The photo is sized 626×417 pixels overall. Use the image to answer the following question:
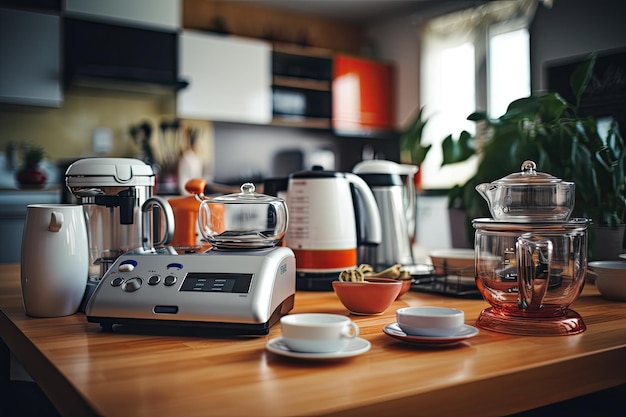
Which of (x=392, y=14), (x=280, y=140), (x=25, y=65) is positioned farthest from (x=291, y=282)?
(x=392, y=14)

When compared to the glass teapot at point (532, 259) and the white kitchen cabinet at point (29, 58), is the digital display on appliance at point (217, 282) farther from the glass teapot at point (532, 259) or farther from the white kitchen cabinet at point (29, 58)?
the white kitchen cabinet at point (29, 58)

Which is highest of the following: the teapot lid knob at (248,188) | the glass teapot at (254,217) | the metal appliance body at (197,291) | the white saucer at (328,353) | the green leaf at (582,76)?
the green leaf at (582,76)

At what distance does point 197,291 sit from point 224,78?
3.86 m

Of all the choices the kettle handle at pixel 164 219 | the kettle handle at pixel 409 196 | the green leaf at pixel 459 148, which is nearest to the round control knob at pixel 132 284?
the kettle handle at pixel 164 219

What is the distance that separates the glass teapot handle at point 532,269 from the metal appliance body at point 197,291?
35 centimetres

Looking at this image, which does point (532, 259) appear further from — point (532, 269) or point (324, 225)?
point (324, 225)

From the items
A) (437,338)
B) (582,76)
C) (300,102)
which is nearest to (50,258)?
(437,338)

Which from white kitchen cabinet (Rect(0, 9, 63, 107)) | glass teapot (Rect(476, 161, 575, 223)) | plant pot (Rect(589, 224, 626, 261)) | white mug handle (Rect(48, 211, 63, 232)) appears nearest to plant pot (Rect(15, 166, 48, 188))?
white kitchen cabinet (Rect(0, 9, 63, 107))

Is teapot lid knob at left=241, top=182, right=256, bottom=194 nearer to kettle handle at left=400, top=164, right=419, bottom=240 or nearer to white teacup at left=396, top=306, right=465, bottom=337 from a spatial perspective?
white teacup at left=396, top=306, right=465, bottom=337

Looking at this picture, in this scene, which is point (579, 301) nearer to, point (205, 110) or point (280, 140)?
point (205, 110)

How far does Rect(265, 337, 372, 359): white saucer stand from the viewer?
2.40 ft

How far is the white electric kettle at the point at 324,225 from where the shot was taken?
1302mm

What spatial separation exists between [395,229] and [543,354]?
2.30 feet

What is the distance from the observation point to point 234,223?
1.32 m
